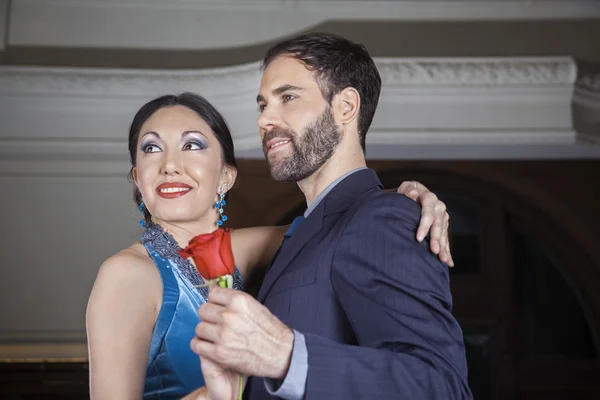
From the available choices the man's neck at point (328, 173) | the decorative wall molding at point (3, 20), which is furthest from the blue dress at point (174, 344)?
the decorative wall molding at point (3, 20)

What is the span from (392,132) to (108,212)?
1.99 m

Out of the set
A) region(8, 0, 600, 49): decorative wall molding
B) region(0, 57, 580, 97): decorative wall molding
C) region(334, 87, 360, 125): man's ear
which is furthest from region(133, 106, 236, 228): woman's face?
region(8, 0, 600, 49): decorative wall molding

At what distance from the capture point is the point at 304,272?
149 cm

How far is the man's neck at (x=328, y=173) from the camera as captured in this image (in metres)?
1.80

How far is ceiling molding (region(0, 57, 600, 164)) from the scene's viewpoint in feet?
15.2

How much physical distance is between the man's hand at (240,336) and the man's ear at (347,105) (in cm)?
77

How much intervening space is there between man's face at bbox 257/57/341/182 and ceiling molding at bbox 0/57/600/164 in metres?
2.81

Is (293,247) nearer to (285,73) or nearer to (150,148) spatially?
(285,73)

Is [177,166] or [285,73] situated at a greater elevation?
[285,73]

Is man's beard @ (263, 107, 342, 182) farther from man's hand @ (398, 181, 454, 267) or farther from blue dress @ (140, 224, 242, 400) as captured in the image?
blue dress @ (140, 224, 242, 400)

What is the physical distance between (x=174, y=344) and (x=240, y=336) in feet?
2.52

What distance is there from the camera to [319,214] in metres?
1.65

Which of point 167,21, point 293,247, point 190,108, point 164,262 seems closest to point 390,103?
point 167,21

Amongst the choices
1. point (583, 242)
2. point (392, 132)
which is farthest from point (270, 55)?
point (583, 242)
